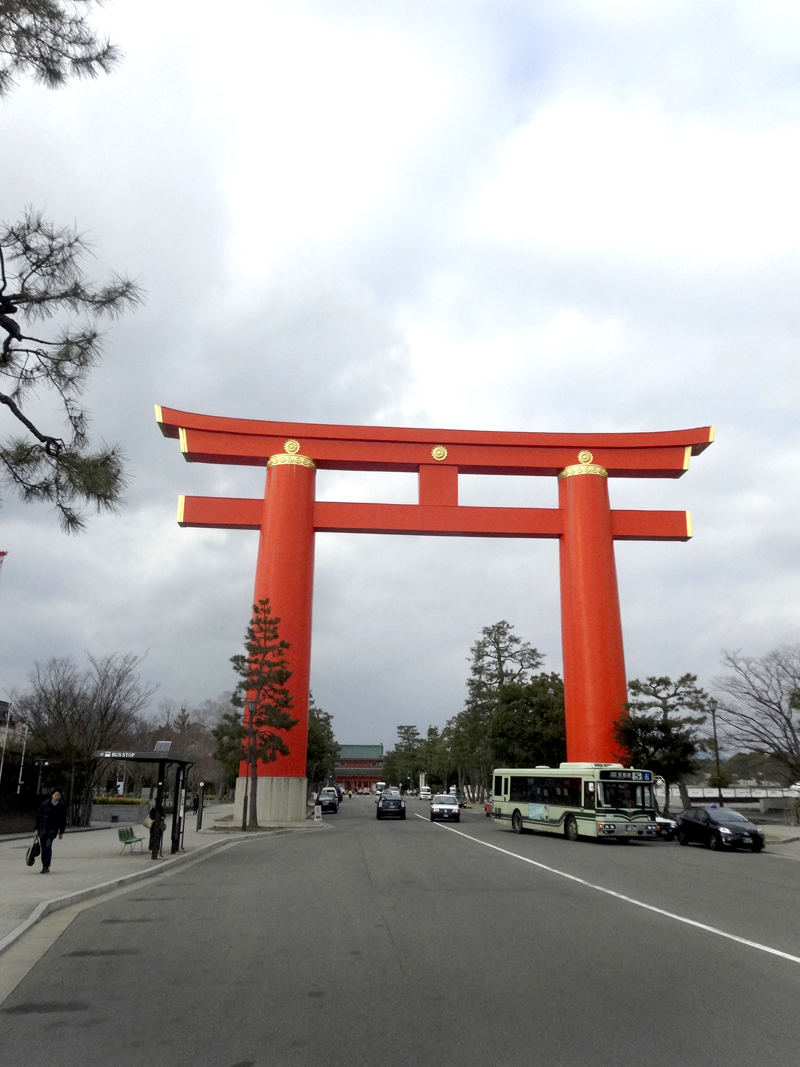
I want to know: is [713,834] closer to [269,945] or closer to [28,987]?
[269,945]

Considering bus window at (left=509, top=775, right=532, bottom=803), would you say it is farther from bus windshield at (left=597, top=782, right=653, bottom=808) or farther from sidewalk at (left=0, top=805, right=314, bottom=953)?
sidewalk at (left=0, top=805, right=314, bottom=953)

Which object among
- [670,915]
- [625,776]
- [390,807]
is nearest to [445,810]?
[390,807]

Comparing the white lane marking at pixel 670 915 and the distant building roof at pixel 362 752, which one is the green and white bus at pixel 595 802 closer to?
the white lane marking at pixel 670 915

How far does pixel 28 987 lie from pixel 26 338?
5.42m

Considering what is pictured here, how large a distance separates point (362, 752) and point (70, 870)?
130 meters

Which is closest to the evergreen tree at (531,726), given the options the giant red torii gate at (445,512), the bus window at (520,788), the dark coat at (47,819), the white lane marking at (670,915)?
the giant red torii gate at (445,512)

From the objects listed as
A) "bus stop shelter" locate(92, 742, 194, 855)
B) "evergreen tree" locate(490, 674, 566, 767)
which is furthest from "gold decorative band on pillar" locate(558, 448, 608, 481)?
"bus stop shelter" locate(92, 742, 194, 855)

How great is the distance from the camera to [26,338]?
673 centimetres

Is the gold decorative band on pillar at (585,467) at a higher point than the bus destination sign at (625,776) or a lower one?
higher

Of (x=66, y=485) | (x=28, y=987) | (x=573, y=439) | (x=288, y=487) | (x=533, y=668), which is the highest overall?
(x=573, y=439)

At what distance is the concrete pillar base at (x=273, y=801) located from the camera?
32344 mm

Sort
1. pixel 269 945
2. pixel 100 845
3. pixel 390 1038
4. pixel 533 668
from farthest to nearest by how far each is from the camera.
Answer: pixel 533 668 < pixel 100 845 < pixel 269 945 < pixel 390 1038

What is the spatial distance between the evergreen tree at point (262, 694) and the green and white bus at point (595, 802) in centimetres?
1005

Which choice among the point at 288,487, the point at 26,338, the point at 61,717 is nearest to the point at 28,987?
the point at 26,338
